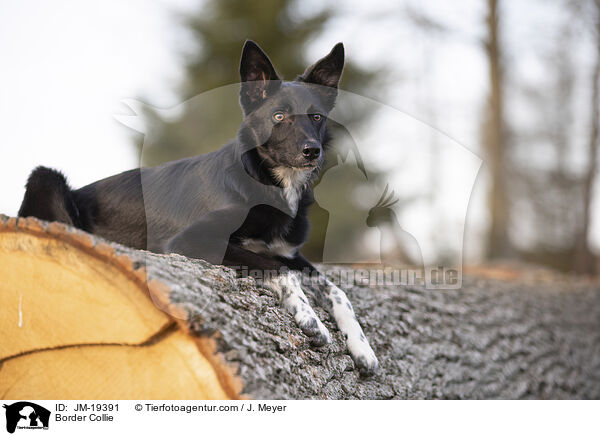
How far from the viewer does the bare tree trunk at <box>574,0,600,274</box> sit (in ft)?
27.5

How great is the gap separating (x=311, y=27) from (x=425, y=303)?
14.2 feet

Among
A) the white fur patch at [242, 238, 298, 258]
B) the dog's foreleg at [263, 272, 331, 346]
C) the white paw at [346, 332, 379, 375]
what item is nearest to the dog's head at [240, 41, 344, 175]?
the white fur patch at [242, 238, 298, 258]

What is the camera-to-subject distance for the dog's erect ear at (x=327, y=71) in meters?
2.15

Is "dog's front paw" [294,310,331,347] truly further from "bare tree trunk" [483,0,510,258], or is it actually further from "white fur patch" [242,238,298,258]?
"bare tree trunk" [483,0,510,258]

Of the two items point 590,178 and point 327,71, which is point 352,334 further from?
point 590,178

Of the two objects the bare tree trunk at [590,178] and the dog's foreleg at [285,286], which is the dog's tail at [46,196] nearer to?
the dog's foreleg at [285,286]

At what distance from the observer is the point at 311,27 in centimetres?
646

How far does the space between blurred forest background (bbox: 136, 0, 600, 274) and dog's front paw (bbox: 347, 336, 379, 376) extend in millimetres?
544

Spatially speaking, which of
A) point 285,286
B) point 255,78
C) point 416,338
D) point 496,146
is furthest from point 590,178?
point 255,78

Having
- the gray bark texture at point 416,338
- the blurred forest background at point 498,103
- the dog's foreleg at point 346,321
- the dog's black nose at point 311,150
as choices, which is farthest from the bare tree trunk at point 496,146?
the dog's black nose at point 311,150

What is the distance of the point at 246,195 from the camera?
2.16 meters

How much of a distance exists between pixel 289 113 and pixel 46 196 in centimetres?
114

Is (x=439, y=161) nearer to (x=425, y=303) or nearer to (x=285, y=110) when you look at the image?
(x=425, y=303)
